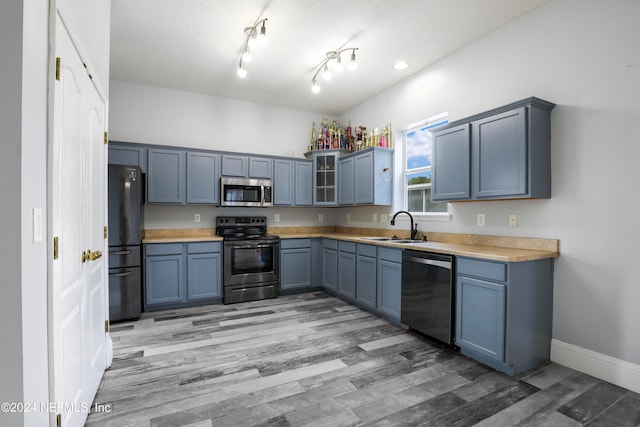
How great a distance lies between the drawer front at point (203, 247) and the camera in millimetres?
3996

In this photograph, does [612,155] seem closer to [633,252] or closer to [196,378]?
[633,252]

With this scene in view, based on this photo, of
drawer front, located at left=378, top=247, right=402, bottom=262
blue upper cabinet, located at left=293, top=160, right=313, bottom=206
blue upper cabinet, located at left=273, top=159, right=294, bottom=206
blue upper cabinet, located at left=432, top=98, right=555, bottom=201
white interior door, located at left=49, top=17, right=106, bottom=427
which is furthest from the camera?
blue upper cabinet, located at left=293, top=160, right=313, bottom=206

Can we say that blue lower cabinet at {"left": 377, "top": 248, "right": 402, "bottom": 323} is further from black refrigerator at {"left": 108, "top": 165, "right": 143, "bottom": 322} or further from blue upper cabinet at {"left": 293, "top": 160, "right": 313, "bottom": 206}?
black refrigerator at {"left": 108, "top": 165, "right": 143, "bottom": 322}

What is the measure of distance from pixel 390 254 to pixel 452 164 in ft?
3.84

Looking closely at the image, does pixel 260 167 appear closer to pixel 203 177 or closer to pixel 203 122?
pixel 203 177

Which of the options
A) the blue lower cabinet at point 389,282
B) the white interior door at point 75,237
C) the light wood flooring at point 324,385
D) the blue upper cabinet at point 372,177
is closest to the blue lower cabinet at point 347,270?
the blue lower cabinet at point 389,282

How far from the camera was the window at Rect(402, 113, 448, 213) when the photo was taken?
3879 mm

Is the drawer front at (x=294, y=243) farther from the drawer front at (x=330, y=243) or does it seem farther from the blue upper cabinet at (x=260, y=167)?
the blue upper cabinet at (x=260, y=167)

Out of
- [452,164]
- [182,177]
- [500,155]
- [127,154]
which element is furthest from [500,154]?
[127,154]

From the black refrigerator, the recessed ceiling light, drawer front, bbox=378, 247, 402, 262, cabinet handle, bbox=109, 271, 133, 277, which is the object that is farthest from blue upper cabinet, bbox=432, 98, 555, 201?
cabinet handle, bbox=109, 271, 133, 277

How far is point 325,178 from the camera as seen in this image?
16.6 feet

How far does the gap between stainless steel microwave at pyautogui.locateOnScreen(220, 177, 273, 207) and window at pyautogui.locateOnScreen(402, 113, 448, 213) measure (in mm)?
2072

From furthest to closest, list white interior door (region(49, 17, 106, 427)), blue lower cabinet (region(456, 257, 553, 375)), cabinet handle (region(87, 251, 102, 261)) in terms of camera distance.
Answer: blue lower cabinet (region(456, 257, 553, 375)) < cabinet handle (region(87, 251, 102, 261)) < white interior door (region(49, 17, 106, 427))

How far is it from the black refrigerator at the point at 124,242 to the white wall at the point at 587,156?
3884 mm
